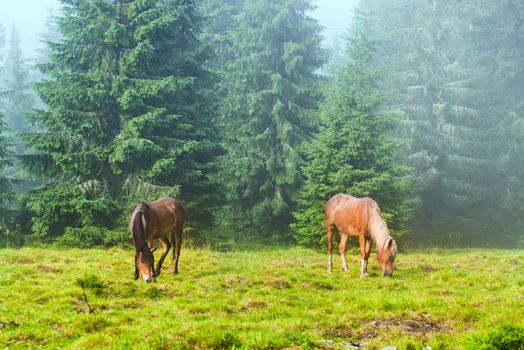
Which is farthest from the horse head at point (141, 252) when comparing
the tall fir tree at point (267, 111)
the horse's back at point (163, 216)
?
the tall fir tree at point (267, 111)

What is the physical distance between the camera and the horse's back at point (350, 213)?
12208mm

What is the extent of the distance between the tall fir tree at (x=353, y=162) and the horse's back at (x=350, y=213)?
465cm

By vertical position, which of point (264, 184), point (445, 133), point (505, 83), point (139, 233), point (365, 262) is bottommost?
point (365, 262)

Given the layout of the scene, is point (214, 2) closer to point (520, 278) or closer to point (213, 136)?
point (213, 136)

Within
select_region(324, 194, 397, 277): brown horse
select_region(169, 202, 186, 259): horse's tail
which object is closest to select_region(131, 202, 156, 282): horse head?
select_region(169, 202, 186, 259): horse's tail

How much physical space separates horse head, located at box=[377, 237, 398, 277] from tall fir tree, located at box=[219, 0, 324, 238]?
36.5ft

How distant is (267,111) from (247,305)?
56.3 feet

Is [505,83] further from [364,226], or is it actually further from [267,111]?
[364,226]

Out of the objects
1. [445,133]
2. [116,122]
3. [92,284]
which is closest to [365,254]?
[92,284]

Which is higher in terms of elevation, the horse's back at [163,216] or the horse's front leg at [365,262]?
the horse's back at [163,216]

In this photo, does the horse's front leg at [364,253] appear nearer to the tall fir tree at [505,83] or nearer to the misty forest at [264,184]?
the misty forest at [264,184]

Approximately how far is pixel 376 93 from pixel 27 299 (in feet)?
52.6

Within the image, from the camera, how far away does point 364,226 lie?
39.7 feet

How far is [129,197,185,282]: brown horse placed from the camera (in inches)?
409
